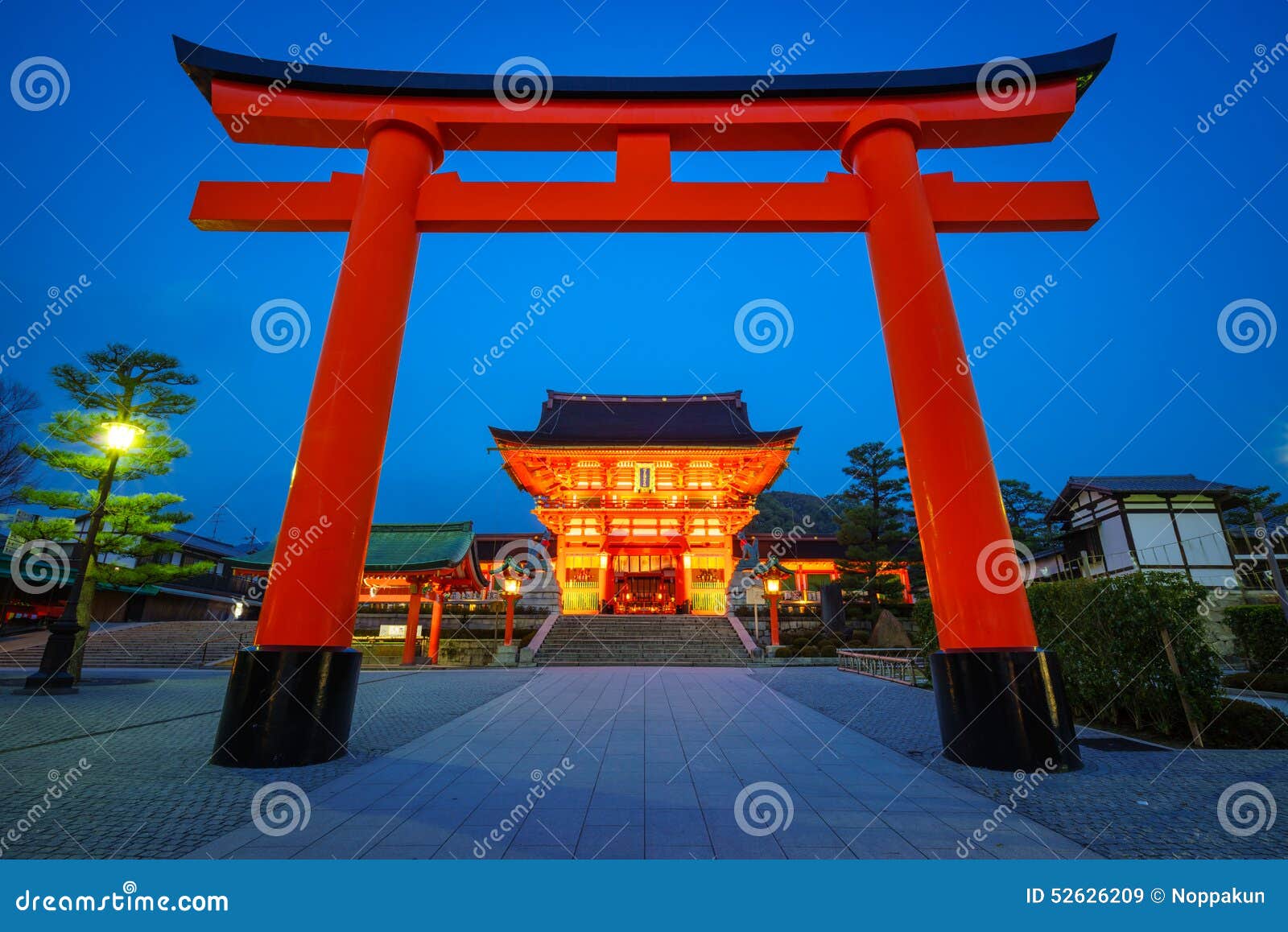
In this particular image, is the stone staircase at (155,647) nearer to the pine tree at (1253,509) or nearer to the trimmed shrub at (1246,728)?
the trimmed shrub at (1246,728)

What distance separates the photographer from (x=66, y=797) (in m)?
3.72

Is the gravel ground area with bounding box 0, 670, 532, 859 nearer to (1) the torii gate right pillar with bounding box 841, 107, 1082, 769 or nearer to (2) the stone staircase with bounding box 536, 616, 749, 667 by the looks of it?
(1) the torii gate right pillar with bounding box 841, 107, 1082, 769

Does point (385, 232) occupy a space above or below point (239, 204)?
below

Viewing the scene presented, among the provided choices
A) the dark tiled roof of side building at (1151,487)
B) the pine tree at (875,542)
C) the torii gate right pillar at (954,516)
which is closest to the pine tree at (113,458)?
the torii gate right pillar at (954,516)

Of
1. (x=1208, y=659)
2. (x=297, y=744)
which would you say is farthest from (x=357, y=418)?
(x=1208, y=659)

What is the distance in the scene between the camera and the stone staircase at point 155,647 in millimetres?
16875

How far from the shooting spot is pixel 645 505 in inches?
912

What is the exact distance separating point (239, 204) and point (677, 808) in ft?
23.5

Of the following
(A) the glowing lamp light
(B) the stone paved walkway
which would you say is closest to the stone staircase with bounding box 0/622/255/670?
(A) the glowing lamp light

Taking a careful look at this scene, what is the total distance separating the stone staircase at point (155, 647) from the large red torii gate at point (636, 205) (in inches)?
597

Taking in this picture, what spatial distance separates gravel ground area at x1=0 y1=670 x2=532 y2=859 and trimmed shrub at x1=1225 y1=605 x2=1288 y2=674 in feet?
50.9

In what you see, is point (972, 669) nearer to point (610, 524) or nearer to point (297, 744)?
point (297, 744)

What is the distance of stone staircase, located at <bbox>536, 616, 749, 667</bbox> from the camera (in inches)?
651

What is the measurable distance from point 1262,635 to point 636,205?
1544 centimetres
